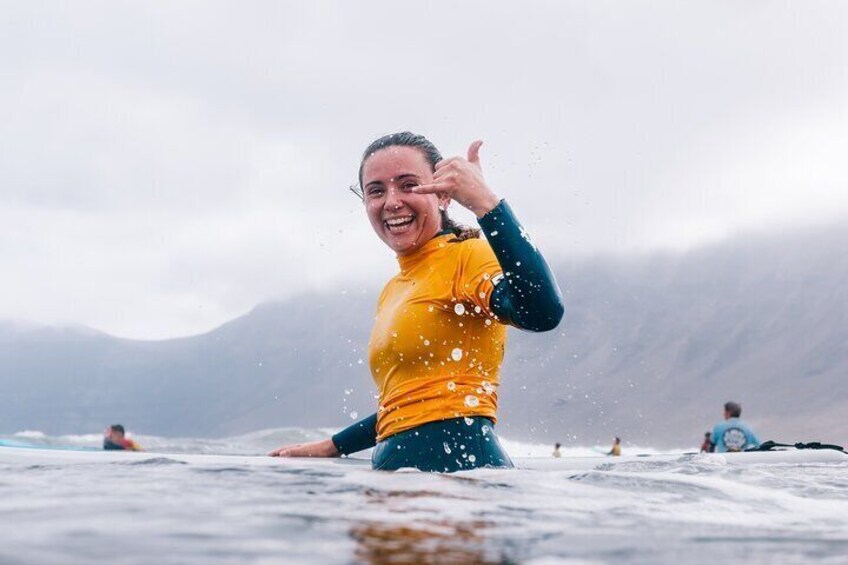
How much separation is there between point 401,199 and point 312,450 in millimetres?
1715

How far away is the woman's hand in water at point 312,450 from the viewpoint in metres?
4.50

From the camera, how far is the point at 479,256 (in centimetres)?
337

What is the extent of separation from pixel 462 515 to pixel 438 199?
1.93 m

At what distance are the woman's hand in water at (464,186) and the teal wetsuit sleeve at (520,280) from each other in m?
0.05

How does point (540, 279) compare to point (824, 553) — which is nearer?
point (824, 553)

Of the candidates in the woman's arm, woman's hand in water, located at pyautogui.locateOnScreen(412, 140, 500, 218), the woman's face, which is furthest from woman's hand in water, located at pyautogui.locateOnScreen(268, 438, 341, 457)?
woman's hand in water, located at pyautogui.locateOnScreen(412, 140, 500, 218)

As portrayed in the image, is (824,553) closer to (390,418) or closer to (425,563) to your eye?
(425,563)

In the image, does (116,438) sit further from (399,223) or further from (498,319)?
(498,319)

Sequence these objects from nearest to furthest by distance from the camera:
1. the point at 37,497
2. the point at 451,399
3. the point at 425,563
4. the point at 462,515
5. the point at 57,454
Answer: the point at 425,563
the point at 462,515
the point at 37,497
the point at 451,399
the point at 57,454

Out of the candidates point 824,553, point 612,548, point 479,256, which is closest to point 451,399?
point 479,256

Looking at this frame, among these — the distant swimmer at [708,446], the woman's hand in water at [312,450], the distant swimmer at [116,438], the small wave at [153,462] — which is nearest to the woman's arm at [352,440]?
the woman's hand in water at [312,450]

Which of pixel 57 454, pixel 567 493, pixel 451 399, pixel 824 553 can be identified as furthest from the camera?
pixel 57 454

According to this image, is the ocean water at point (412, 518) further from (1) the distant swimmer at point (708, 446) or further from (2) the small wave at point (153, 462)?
(1) the distant swimmer at point (708, 446)

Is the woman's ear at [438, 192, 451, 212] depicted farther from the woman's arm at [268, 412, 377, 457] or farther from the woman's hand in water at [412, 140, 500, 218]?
the woman's arm at [268, 412, 377, 457]
